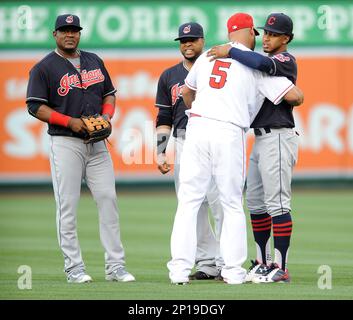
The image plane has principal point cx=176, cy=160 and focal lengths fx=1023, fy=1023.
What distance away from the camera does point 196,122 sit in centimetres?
831

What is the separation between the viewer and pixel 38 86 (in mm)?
8703

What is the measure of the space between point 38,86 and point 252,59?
1.86m

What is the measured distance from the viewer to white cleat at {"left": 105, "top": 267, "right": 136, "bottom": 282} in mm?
8709

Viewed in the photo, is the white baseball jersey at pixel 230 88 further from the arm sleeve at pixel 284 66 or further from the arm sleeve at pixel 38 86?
the arm sleeve at pixel 38 86

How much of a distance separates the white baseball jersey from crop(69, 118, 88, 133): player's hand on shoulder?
93 centimetres

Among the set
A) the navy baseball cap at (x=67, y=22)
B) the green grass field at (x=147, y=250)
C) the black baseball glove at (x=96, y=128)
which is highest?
the navy baseball cap at (x=67, y=22)

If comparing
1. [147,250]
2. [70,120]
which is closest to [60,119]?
[70,120]

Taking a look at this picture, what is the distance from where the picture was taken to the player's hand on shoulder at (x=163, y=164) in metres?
9.06

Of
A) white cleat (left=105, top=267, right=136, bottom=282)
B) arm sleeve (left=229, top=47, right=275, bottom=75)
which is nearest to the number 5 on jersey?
arm sleeve (left=229, top=47, right=275, bottom=75)

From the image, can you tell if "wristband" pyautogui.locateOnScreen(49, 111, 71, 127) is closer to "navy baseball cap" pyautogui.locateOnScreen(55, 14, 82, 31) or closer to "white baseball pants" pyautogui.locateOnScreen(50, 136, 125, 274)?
"white baseball pants" pyautogui.locateOnScreen(50, 136, 125, 274)

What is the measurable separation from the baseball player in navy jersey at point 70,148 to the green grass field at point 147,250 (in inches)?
12.1

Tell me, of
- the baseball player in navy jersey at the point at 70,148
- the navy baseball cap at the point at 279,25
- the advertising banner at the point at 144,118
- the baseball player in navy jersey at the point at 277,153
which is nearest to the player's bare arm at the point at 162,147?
the baseball player in navy jersey at the point at 70,148
